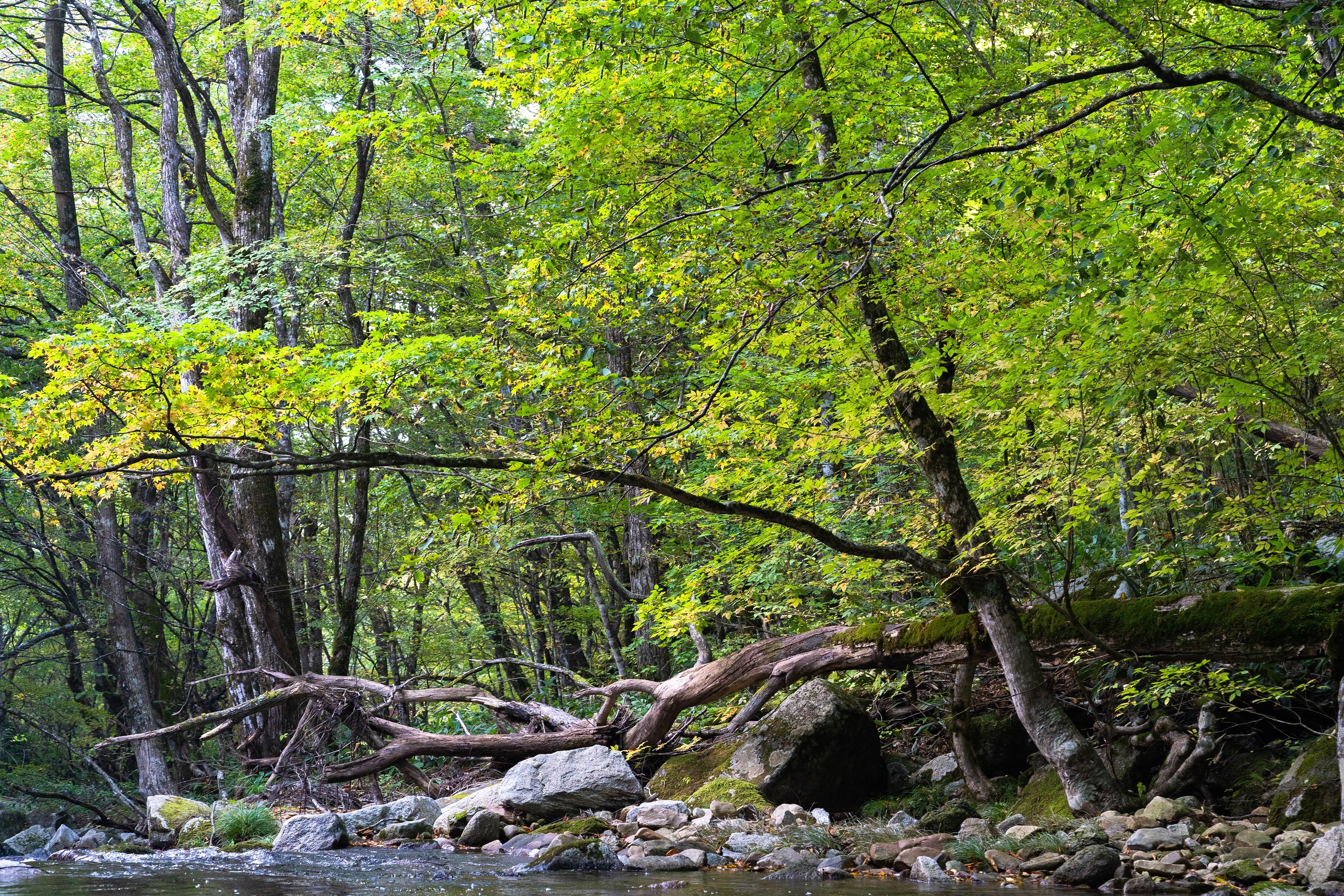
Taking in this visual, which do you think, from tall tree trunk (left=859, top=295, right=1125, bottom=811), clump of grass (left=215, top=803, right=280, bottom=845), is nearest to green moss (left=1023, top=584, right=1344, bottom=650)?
tall tree trunk (left=859, top=295, right=1125, bottom=811)

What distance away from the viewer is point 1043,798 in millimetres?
7012

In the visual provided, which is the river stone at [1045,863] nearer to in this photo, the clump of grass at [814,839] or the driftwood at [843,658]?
the clump of grass at [814,839]

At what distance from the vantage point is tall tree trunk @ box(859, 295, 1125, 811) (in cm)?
654

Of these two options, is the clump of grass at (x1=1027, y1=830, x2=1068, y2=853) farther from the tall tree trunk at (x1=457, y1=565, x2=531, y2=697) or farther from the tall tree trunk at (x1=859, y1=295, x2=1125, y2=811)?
the tall tree trunk at (x1=457, y1=565, x2=531, y2=697)

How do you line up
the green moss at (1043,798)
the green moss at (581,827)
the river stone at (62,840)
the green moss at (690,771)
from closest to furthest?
the green moss at (1043,798) → the green moss at (581,827) → the green moss at (690,771) → the river stone at (62,840)

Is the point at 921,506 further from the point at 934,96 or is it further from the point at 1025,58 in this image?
the point at 1025,58

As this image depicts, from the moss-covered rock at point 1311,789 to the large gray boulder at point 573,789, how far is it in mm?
4911

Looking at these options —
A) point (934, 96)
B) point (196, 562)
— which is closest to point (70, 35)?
point (196, 562)

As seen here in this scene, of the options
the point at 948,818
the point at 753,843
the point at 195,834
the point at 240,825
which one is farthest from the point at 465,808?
the point at 948,818

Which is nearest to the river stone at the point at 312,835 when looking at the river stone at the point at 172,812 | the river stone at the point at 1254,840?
the river stone at the point at 172,812

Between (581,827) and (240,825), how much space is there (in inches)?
132

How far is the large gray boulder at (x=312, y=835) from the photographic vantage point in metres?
7.85

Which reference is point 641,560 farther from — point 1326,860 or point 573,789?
point 1326,860

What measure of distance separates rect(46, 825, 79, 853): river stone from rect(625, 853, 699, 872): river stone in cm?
666
